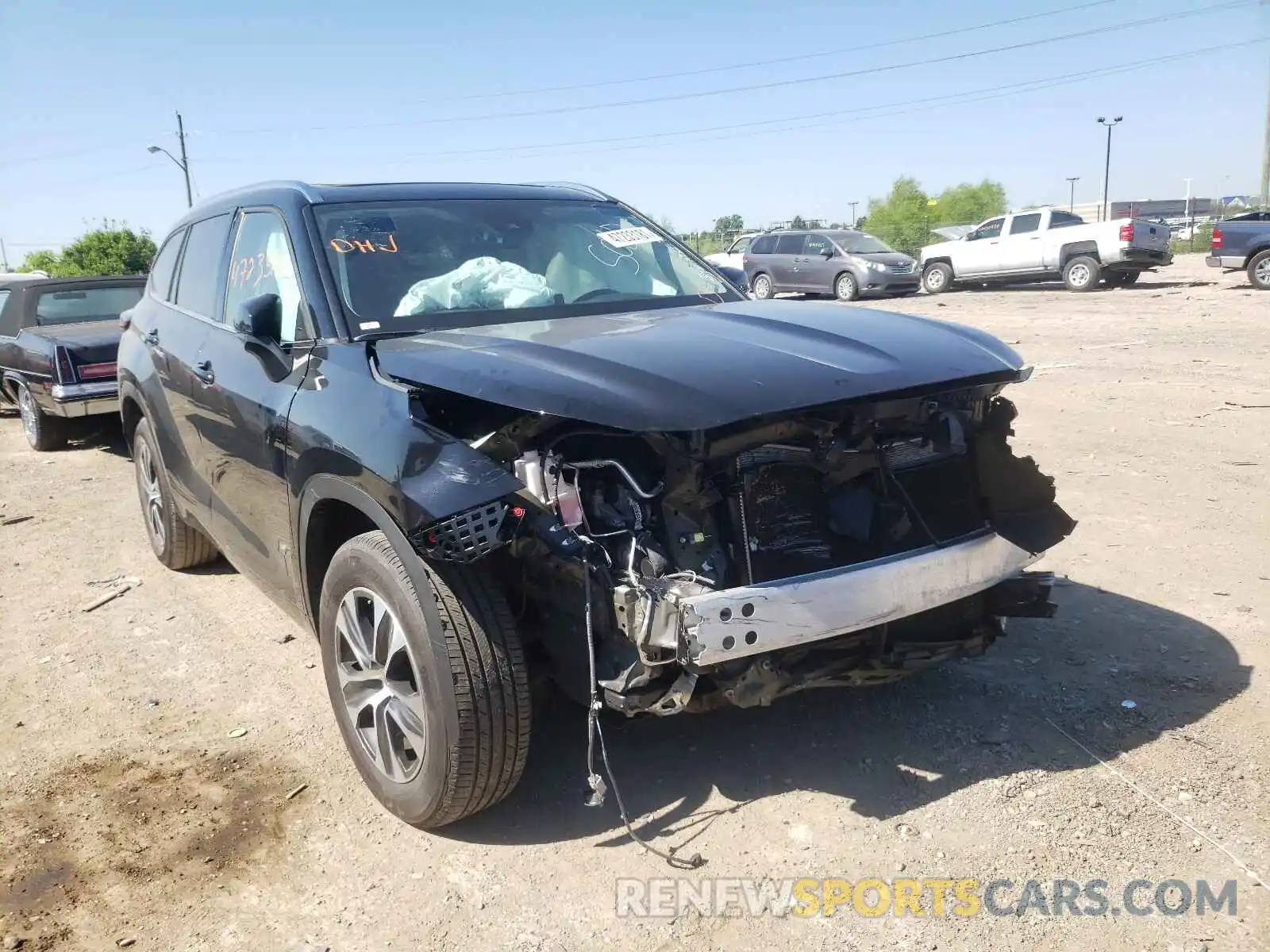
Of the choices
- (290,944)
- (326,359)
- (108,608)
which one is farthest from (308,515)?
(108,608)

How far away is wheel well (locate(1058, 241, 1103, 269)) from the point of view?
67.4 ft

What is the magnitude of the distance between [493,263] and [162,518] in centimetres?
280

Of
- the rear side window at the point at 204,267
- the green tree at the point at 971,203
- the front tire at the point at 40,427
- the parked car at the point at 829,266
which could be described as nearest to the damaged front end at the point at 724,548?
the rear side window at the point at 204,267

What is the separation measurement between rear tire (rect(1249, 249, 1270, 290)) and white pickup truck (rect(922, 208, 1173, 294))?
5.85 ft

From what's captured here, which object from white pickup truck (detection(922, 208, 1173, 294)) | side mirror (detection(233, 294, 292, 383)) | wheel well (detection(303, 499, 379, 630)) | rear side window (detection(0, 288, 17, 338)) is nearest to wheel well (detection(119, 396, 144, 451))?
side mirror (detection(233, 294, 292, 383))

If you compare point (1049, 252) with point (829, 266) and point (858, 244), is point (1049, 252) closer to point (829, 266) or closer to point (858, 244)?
point (858, 244)

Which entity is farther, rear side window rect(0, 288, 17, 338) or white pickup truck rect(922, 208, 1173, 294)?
white pickup truck rect(922, 208, 1173, 294)

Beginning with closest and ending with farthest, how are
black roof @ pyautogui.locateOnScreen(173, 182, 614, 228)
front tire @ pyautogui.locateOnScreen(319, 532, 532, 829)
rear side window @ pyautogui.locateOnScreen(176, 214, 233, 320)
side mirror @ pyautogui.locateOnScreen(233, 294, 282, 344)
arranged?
front tire @ pyautogui.locateOnScreen(319, 532, 532, 829) < side mirror @ pyautogui.locateOnScreen(233, 294, 282, 344) < black roof @ pyautogui.locateOnScreen(173, 182, 614, 228) < rear side window @ pyautogui.locateOnScreen(176, 214, 233, 320)

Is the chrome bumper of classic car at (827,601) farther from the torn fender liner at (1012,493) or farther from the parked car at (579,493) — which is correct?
the torn fender liner at (1012,493)

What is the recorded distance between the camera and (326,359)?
3.11 metres

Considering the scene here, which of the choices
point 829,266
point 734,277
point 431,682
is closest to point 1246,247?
point 829,266

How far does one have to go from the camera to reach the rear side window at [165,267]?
16.5ft

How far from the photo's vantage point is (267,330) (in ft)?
10.7

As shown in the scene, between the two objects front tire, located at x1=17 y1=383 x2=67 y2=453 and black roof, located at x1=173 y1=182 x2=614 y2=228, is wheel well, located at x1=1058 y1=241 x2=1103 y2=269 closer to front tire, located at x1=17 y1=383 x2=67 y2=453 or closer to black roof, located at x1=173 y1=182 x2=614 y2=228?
black roof, located at x1=173 y1=182 x2=614 y2=228
